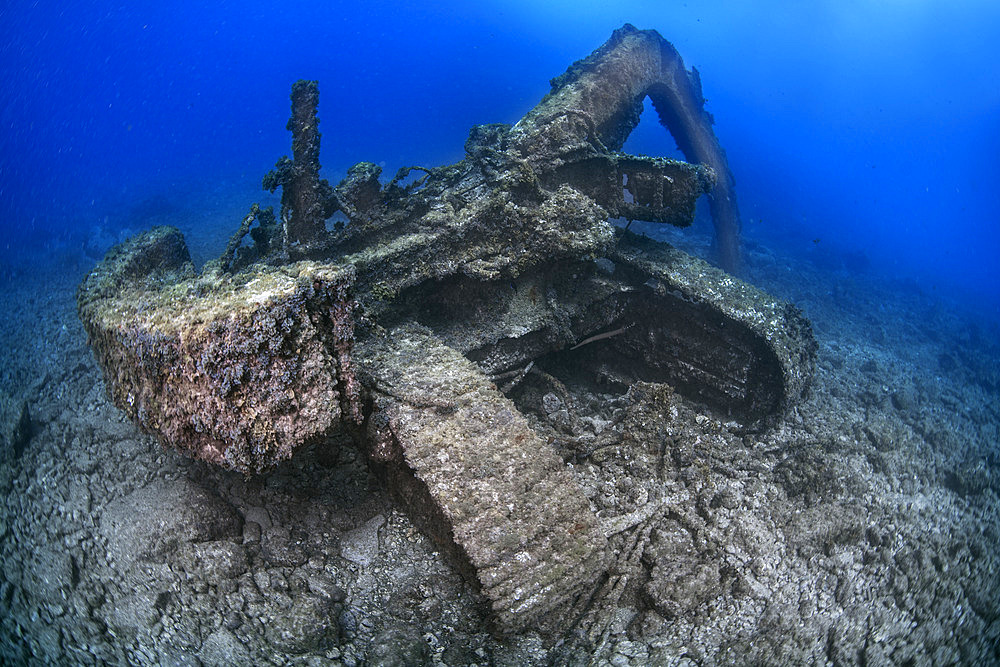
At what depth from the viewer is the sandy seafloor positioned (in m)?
2.87

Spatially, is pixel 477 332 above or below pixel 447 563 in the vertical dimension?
above

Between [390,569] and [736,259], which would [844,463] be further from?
[736,259]

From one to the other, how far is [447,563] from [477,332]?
85.1 inches

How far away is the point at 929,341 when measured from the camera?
11250 mm

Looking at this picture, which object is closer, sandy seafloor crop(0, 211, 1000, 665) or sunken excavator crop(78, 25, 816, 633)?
sunken excavator crop(78, 25, 816, 633)

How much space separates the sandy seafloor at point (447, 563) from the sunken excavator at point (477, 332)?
0.39 m

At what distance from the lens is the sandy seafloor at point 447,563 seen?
2.87 meters

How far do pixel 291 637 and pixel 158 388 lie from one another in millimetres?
1812

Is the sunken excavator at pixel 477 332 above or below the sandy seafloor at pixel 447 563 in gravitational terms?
above

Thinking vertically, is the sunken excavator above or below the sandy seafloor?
above

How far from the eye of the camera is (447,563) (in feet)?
10.5

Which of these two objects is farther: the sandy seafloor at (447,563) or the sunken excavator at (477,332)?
the sandy seafloor at (447,563)

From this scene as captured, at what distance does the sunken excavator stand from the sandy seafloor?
0.39 metres

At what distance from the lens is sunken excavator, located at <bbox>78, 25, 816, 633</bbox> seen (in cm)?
240
